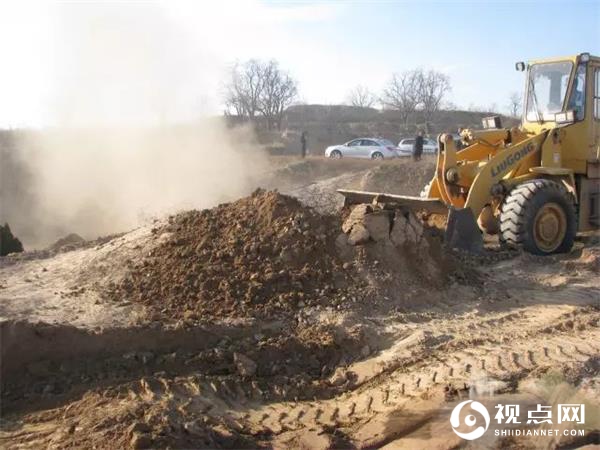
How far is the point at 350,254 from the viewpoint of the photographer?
801cm

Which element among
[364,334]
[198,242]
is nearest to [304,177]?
[198,242]

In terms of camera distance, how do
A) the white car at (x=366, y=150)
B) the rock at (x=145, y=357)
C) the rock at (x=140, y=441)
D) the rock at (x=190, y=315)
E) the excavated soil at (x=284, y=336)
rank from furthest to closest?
the white car at (x=366, y=150) → the rock at (x=190, y=315) → the rock at (x=145, y=357) → the excavated soil at (x=284, y=336) → the rock at (x=140, y=441)

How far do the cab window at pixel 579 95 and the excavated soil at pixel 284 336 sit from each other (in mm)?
2690

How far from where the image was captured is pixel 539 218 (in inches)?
389

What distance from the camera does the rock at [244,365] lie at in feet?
18.8

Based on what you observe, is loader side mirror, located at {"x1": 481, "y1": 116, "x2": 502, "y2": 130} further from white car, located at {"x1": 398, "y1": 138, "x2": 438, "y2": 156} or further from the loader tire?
white car, located at {"x1": 398, "y1": 138, "x2": 438, "y2": 156}

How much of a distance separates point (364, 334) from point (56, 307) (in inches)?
129

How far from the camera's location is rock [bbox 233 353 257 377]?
5.73m

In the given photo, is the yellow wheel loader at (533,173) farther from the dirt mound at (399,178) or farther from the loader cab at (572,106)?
the dirt mound at (399,178)

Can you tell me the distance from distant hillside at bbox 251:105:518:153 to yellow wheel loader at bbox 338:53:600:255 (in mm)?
33449

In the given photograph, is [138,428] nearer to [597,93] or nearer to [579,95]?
[579,95]

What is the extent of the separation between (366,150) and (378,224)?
81.9 feet

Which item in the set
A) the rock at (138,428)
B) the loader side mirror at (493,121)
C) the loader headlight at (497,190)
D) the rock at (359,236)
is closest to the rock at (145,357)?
the rock at (138,428)

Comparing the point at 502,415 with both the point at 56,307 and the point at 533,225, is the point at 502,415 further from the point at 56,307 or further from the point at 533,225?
the point at 533,225
